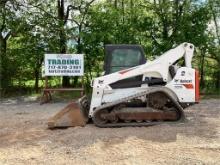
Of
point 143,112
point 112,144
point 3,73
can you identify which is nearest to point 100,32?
point 3,73

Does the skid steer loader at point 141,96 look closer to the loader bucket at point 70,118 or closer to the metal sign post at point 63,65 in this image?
the loader bucket at point 70,118

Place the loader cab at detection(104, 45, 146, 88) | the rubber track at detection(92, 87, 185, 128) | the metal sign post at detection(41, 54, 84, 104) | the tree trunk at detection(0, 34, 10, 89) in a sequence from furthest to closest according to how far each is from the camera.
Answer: the tree trunk at detection(0, 34, 10, 89), the metal sign post at detection(41, 54, 84, 104), the loader cab at detection(104, 45, 146, 88), the rubber track at detection(92, 87, 185, 128)

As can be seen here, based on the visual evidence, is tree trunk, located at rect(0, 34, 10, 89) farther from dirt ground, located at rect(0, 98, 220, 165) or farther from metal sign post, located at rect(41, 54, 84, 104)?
dirt ground, located at rect(0, 98, 220, 165)

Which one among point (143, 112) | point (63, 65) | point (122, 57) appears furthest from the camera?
point (63, 65)

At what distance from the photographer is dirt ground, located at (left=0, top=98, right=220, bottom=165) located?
6.99 meters

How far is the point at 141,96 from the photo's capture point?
959cm

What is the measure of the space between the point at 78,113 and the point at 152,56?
7.41m

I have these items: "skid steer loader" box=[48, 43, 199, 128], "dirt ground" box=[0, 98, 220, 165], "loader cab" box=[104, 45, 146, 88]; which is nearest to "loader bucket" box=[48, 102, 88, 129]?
"skid steer loader" box=[48, 43, 199, 128]

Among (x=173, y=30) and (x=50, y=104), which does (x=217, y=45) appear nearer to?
(x=173, y=30)

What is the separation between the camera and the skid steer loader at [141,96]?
942 cm

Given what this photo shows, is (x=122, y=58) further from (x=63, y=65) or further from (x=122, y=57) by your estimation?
(x=63, y=65)

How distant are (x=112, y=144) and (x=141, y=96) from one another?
6.41 ft

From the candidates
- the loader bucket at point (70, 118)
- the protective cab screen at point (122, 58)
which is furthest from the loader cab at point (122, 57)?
the loader bucket at point (70, 118)

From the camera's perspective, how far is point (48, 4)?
1797cm
